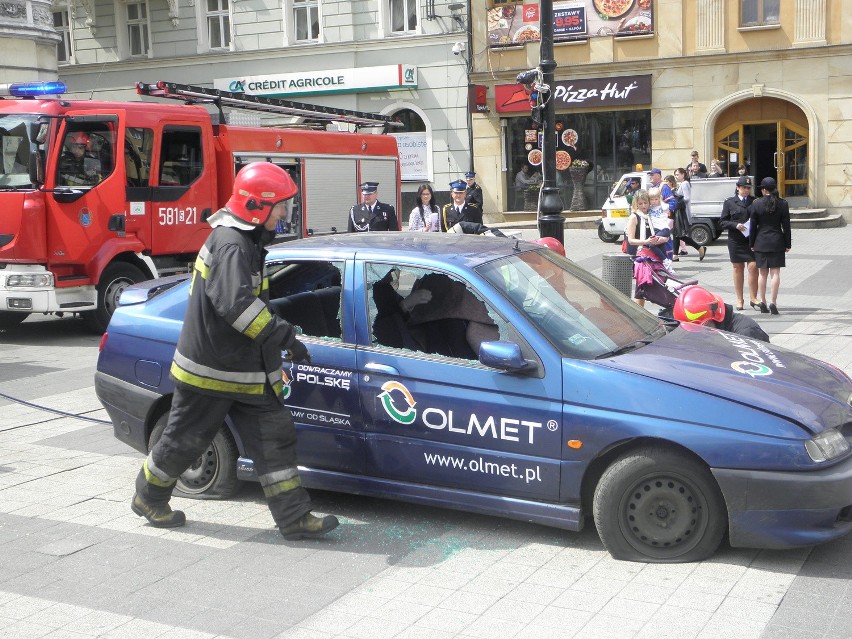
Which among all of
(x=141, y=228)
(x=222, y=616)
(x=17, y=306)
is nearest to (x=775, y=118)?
(x=141, y=228)

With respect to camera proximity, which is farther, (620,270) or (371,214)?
(371,214)

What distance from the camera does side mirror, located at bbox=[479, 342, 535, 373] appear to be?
16.9 feet

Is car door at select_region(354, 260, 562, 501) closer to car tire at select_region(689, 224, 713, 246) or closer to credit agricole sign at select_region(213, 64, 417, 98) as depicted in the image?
car tire at select_region(689, 224, 713, 246)

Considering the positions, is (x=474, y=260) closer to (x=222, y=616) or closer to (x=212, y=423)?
(x=212, y=423)

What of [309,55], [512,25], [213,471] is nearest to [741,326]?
[213,471]

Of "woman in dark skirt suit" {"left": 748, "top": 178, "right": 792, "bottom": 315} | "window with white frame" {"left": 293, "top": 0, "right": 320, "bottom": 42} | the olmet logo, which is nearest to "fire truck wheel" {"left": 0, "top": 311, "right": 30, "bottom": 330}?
"woman in dark skirt suit" {"left": 748, "top": 178, "right": 792, "bottom": 315}

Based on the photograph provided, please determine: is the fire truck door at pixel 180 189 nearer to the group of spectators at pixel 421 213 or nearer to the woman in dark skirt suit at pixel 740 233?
the group of spectators at pixel 421 213

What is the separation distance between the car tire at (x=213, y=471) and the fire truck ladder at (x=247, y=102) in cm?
827

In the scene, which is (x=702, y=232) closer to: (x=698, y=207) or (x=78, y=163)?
(x=698, y=207)

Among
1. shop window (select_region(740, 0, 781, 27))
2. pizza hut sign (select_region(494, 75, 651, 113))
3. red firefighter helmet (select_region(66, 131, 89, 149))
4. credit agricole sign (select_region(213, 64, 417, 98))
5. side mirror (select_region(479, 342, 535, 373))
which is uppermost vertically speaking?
shop window (select_region(740, 0, 781, 27))

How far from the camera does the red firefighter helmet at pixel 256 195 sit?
17.5 ft

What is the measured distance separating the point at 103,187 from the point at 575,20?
759 inches

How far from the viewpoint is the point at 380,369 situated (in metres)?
5.57

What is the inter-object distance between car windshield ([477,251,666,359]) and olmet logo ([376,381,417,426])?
27.4 inches
